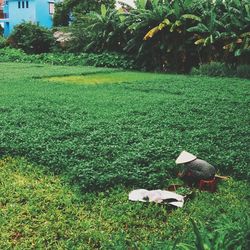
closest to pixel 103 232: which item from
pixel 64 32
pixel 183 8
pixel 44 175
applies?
pixel 44 175

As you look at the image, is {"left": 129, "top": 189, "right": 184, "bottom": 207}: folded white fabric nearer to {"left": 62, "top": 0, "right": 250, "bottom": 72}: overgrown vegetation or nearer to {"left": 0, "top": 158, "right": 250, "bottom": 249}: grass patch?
{"left": 0, "top": 158, "right": 250, "bottom": 249}: grass patch

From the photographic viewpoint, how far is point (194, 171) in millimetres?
4594

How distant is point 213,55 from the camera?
16734mm

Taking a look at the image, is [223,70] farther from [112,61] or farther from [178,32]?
[112,61]

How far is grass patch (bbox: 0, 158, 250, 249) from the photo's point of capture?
3.39 m

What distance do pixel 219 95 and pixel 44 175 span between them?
5.76 metres

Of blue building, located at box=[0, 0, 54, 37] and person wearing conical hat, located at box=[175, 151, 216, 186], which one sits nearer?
person wearing conical hat, located at box=[175, 151, 216, 186]

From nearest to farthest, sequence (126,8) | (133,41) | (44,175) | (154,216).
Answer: (154,216), (44,175), (133,41), (126,8)

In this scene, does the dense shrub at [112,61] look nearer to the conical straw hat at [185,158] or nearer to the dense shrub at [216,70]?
the dense shrub at [216,70]

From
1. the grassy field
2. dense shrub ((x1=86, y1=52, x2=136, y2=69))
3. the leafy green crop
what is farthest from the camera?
dense shrub ((x1=86, y1=52, x2=136, y2=69))

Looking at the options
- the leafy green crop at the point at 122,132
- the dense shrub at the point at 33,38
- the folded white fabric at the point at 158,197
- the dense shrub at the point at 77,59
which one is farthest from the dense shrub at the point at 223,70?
the folded white fabric at the point at 158,197

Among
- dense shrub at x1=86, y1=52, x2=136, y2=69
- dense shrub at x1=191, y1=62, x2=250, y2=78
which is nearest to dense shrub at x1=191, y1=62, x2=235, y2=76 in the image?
dense shrub at x1=191, y1=62, x2=250, y2=78

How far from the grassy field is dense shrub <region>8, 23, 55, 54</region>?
51.2 feet

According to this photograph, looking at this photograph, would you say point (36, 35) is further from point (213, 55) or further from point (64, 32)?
point (213, 55)
